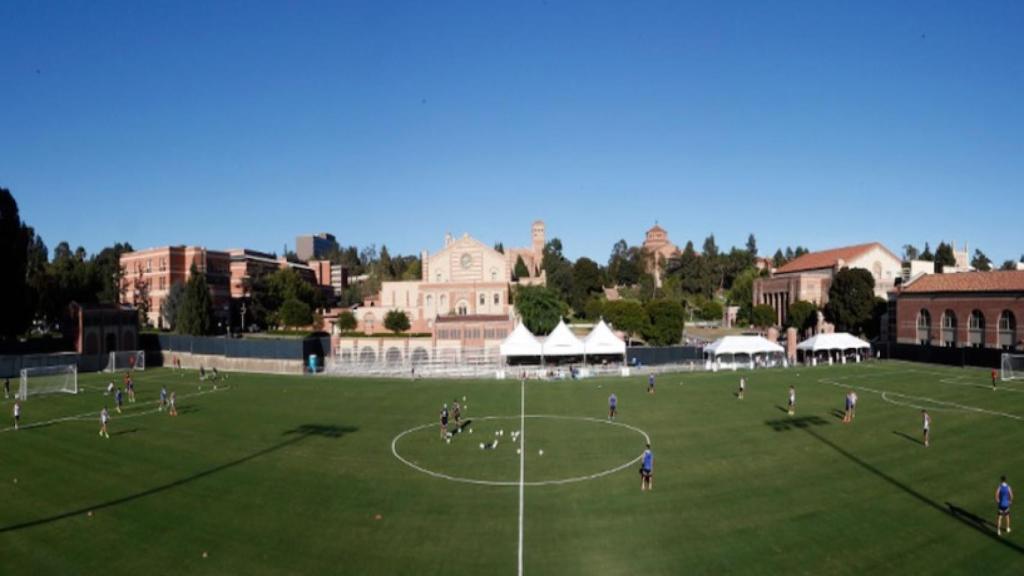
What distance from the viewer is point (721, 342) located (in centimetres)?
6216

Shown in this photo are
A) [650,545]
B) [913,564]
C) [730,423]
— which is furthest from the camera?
[730,423]

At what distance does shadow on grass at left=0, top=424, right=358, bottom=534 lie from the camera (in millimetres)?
21453

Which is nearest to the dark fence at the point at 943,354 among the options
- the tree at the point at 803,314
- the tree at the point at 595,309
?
the tree at the point at 803,314

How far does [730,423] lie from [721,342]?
93.7ft

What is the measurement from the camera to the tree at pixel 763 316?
9312cm

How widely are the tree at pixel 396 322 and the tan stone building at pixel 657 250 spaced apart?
76927 millimetres

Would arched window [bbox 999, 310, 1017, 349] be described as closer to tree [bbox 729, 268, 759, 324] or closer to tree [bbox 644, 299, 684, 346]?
tree [bbox 644, 299, 684, 346]

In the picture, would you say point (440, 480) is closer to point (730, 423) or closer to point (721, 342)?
point (730, 423)

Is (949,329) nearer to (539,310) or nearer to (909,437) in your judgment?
(539,310)

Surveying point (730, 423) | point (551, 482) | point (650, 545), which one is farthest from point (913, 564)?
point (730, 423)

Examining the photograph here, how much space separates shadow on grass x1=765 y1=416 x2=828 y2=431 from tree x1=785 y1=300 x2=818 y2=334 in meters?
54.8

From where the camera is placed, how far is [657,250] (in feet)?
570

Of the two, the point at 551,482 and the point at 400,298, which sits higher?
the point at 400,298

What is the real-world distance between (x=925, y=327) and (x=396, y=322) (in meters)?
60.0
